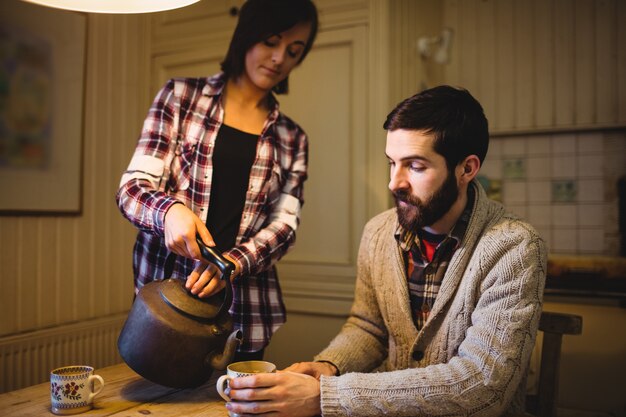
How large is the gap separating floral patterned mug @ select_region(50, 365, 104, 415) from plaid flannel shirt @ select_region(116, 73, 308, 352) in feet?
1.34

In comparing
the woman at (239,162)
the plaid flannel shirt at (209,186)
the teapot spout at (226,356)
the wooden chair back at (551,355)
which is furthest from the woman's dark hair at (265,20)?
the wooden chair back at (551,355)

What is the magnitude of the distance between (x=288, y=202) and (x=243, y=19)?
506 mm

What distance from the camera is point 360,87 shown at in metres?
2.35

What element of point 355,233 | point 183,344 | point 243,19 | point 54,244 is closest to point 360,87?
point 355,233

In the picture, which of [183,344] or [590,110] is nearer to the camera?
[183,344]

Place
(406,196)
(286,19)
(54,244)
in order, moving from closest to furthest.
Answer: (406,196), (286,19), (54,244)

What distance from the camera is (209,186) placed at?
4.58ft

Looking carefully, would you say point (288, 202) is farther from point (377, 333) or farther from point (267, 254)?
point (377, 333)

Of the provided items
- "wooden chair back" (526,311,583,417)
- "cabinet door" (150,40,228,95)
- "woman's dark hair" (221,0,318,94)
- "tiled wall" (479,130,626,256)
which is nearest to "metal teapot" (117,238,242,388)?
"woman's dark hair" (221,0,318,94)

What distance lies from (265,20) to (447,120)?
0.54 metres

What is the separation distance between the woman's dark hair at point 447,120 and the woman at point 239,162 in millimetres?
370

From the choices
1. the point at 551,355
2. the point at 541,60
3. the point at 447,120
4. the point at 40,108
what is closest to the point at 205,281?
the point at 447,120

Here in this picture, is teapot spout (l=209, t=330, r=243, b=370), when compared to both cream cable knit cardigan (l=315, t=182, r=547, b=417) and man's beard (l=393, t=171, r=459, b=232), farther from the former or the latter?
man's beard (l=393, t=171, r=459, b=232)

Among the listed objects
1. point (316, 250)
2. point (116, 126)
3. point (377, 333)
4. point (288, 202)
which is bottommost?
point (377, 333)
